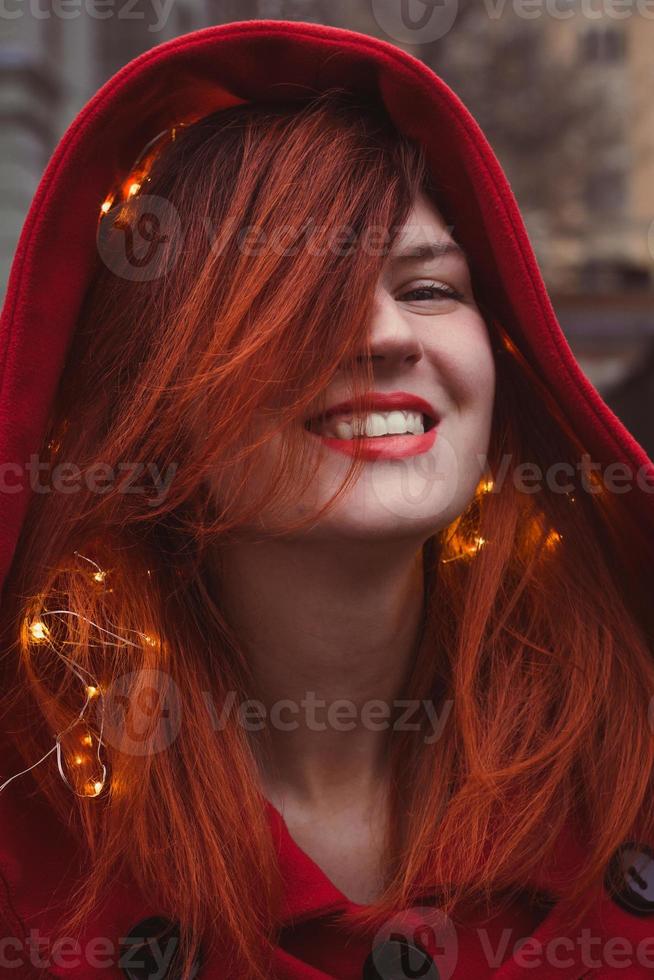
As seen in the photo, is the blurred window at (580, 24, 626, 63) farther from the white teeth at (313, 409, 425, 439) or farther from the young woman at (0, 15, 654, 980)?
the white teeth at (313, 409, 425, 439)

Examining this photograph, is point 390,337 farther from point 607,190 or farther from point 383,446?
point 607,190

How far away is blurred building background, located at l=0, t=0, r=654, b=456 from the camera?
3631 mm

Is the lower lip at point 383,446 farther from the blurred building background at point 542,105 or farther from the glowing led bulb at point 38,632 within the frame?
the blurred building background at point 542,105

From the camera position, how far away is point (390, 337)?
127cm

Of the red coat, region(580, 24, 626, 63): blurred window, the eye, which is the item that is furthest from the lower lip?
region(580, 24, 626, 63): blurred window

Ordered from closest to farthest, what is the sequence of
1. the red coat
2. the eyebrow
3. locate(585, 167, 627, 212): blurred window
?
the red coat
the eyebrow
locate(585, 167, 627, 212): blurred window

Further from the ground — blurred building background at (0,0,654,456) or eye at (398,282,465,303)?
blurred building background at (0,0,654,456)

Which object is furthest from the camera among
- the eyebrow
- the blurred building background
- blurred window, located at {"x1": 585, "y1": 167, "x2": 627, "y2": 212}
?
blurred window, located at {"x1": 585, "y1": 167, "x2": 627, "y2": 212}

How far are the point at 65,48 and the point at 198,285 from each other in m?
2.93

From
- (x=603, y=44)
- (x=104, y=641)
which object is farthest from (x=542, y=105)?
(x=104, y=641)

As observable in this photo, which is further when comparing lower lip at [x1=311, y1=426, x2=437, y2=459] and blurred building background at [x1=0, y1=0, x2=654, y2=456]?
blurred building background at [x1=0, y1=0, x2=654, y2=456]

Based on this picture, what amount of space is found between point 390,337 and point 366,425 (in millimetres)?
109

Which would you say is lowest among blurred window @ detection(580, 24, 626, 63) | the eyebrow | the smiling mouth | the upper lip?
the smiling mouth

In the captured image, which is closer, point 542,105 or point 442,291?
point 442,291
